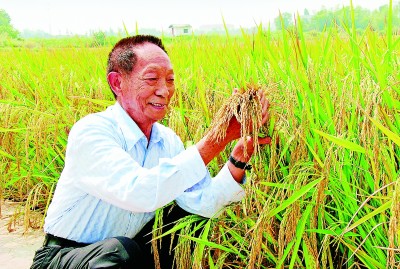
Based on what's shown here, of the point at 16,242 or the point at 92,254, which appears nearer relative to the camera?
the point at 92,254

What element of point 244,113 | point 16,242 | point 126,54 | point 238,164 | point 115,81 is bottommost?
point 16,242

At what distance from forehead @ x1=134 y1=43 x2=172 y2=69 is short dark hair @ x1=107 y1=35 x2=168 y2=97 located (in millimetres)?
24

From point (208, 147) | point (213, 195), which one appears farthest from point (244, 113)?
point (213, 195)

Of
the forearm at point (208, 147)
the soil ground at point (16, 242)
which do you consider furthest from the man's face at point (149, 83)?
the soil ground at point (16, 242)

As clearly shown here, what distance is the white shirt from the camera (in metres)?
1.92

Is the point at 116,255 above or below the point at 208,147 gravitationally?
below

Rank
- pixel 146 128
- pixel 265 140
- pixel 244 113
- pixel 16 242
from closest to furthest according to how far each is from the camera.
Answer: pixel 244 113, pixel 265 140, pixel 146 128, pixel 16 242

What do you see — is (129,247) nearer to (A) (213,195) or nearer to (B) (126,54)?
(A) (213,195)

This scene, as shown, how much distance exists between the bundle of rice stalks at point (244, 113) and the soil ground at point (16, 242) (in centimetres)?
167

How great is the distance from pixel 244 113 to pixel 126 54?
710 millimetres

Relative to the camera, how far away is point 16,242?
3.20 m

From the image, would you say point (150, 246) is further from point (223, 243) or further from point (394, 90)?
point (394, 90)

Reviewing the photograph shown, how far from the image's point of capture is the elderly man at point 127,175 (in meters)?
1.92

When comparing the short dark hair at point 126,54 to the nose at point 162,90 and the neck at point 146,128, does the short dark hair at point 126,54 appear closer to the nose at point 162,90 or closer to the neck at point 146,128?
the nose at point 162,90
